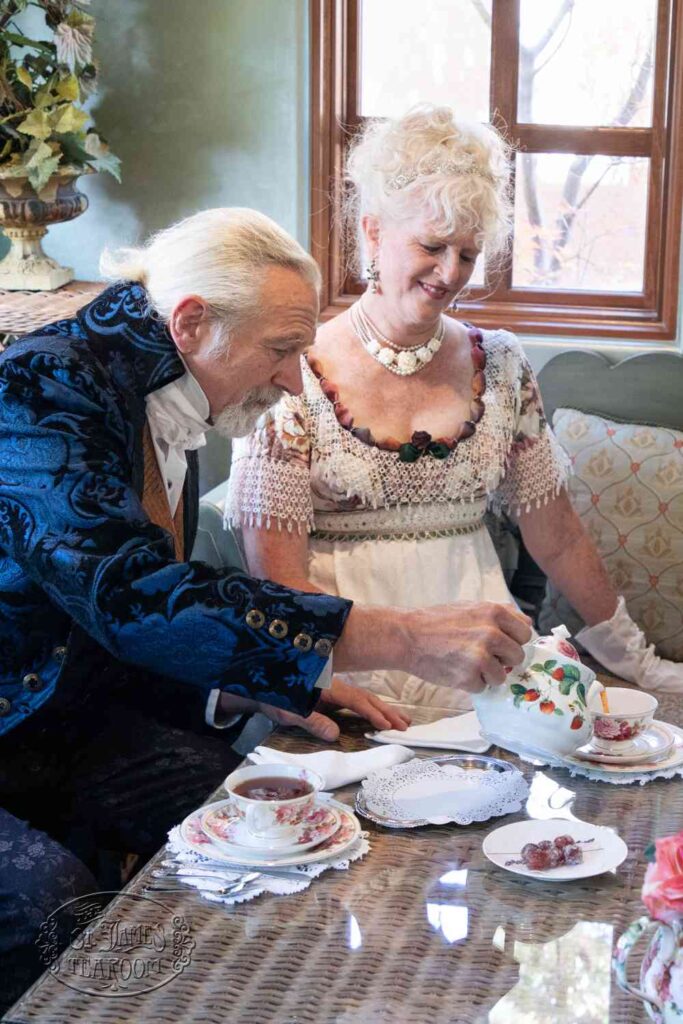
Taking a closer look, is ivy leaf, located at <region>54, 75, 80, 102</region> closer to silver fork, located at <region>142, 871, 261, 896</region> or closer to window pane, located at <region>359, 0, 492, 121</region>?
window pane, located at <region>359, 0, 492, 121</region>

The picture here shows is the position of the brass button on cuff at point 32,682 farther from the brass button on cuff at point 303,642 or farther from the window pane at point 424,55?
the window pane at point 424,55

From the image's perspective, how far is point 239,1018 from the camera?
44.8 inches

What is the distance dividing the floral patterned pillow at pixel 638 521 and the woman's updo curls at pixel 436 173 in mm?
631

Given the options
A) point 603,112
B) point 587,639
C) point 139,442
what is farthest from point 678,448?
point 139,442

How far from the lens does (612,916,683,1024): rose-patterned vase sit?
39.5 inches

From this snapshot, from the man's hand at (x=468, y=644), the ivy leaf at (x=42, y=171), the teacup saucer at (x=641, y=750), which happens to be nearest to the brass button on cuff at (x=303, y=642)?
the man's hand at (x=468, y=644)

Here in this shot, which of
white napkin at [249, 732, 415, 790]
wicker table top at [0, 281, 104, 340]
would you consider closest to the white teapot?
white napkin at [249, 732, 415, 790]

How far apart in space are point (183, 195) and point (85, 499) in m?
1.97

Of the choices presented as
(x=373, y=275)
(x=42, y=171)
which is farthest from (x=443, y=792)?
(x=42, y=171)

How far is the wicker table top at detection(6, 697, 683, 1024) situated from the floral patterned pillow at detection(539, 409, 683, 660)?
1.25 meters

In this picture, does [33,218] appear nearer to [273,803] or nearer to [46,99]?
[46,99]

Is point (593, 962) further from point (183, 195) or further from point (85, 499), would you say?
point (183, 195)

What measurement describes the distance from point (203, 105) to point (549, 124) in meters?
0.86

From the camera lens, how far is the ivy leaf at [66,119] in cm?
293
